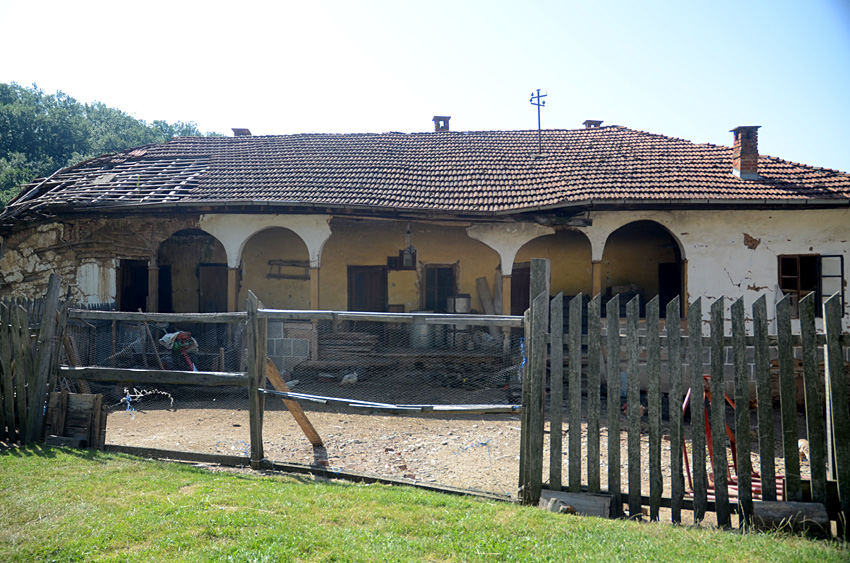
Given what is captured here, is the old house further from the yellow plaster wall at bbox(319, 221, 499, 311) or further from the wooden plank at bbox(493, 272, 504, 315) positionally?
the wooden plank at bbox(493, 272, 504, 315)

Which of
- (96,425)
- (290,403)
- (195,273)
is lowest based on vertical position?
(96,425)

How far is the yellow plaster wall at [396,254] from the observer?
13453 millimetres

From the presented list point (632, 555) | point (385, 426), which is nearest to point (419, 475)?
point (385, 426)

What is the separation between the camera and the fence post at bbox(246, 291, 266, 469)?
213 inches

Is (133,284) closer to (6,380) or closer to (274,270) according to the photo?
(274,270)

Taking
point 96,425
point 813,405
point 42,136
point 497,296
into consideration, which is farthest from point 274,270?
point 42,136

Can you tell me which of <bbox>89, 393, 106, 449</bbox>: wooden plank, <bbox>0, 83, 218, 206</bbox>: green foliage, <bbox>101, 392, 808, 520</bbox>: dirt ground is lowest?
<bbox>101, 392, 808, 520</bbox>: dirt ground

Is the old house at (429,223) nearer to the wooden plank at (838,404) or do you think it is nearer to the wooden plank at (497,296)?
the wooden plank at (497,296)

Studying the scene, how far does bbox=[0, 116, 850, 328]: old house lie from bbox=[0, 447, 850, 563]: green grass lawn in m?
7.65

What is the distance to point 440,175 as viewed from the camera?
13234 mm

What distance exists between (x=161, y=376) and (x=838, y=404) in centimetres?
597

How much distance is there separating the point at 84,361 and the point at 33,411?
153 inches

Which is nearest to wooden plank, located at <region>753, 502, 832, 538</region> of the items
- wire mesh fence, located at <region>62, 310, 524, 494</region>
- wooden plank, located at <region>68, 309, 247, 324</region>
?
wire mesh fence, located at <region>62, 310, 524, 494</region>

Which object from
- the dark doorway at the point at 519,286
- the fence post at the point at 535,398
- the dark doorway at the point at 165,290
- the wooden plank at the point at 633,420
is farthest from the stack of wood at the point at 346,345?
the wooden plank at the point at 633,420
